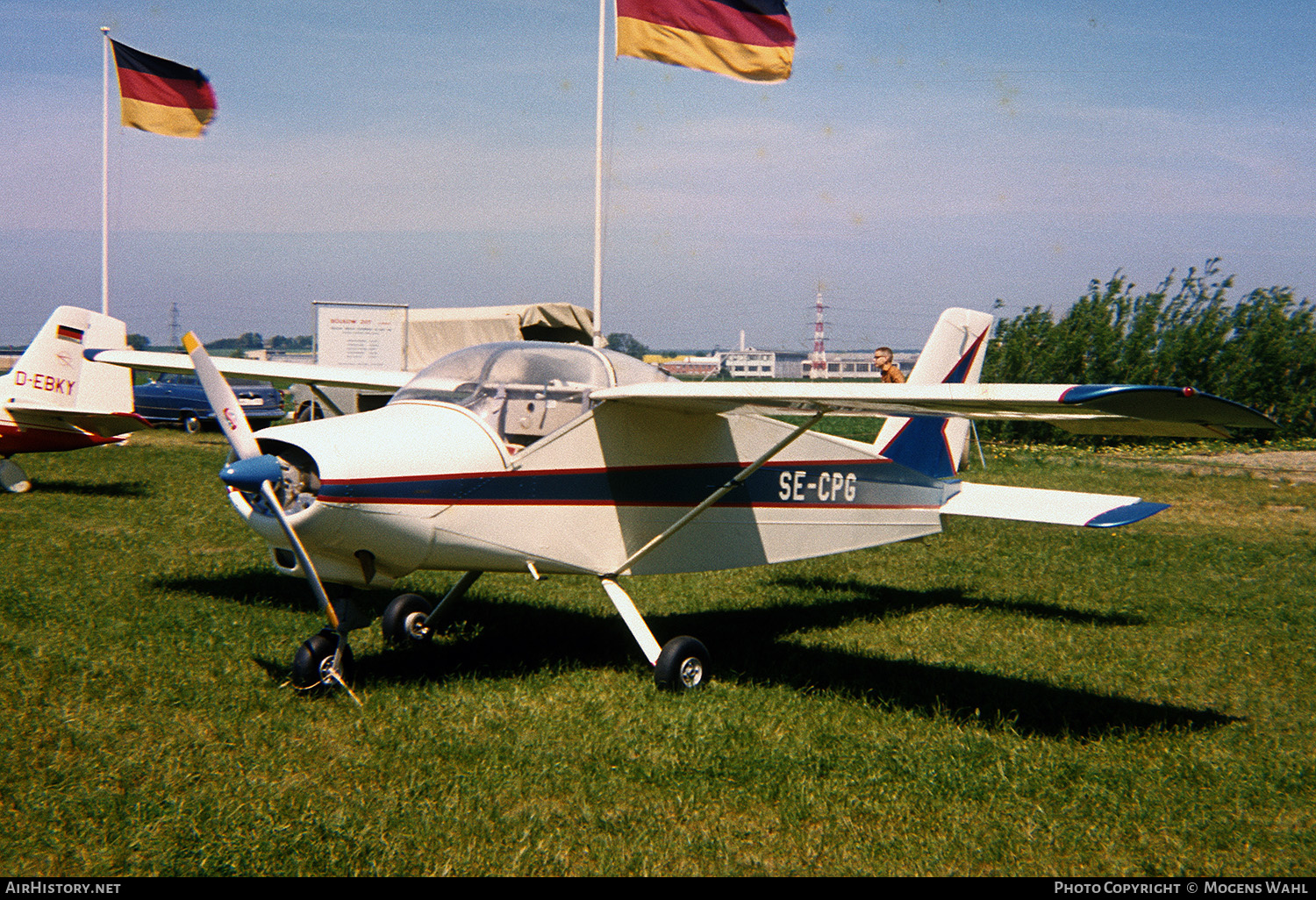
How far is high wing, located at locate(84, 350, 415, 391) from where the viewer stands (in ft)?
23.2

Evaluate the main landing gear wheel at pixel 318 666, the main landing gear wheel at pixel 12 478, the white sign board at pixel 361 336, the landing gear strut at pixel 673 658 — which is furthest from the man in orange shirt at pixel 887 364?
the white sign board at pixel 361 336

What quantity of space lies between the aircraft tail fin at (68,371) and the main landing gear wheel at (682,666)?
11.0 metres

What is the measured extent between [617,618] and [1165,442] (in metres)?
23.7

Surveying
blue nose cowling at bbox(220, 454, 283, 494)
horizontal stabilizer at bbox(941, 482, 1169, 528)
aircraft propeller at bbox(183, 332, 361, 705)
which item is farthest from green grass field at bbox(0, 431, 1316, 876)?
blue nose cowling at bbox(220, 454, 283, 494)

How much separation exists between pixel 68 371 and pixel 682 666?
1197cm

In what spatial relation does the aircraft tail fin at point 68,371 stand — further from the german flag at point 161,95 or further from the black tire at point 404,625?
the black tire at point 404,625

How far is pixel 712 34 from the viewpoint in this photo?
420 inches

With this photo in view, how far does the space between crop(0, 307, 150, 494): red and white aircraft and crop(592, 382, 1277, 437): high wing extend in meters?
10.9

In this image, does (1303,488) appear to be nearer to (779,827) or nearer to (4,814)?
(779,827)

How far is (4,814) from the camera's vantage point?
3709mm

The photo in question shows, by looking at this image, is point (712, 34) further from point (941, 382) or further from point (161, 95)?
point (161, 95)

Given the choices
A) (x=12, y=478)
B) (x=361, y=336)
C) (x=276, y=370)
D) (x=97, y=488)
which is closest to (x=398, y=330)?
(x=361, y=336)
